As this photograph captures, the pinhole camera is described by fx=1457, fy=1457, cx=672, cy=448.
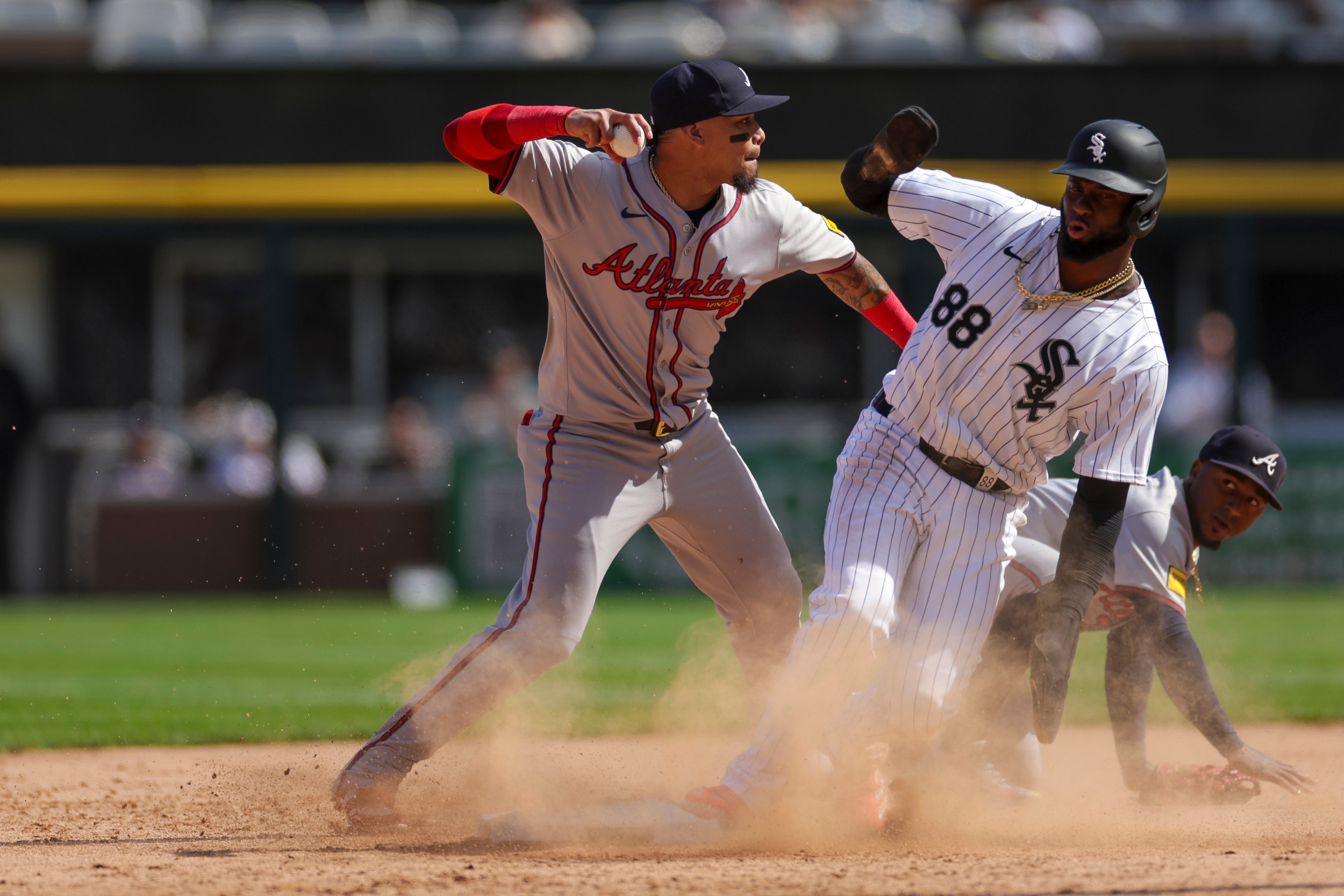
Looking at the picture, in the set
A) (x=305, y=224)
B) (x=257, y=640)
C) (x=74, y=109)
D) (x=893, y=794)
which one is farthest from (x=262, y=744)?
(x=74, y=109)

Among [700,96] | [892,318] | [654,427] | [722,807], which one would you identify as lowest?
[722,807]

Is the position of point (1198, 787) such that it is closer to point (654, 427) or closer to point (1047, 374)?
point (1047, 374)

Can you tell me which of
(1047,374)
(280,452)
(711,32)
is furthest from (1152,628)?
(711,32)

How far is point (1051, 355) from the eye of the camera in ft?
12.3

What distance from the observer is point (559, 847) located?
3.75m

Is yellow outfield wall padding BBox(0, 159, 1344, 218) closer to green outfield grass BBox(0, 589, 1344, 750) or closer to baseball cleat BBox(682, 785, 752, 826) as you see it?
green outfield grass BBox(0, 589, 1344, 750)

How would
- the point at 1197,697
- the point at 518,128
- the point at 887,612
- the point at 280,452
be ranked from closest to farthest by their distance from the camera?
the point at 518,128 → the point at 887,612 → the point at 1197,697 → the point at 280,452

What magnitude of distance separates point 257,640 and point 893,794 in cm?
575

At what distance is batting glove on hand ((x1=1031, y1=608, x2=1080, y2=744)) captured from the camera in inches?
145

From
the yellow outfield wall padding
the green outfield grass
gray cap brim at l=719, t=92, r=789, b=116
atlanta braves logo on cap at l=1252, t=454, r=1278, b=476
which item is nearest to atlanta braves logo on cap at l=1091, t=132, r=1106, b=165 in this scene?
gray cap brim at l=719, t=92, r=789, b=116

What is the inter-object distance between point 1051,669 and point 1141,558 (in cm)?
80

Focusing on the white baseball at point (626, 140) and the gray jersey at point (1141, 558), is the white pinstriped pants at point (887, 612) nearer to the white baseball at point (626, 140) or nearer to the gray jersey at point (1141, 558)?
the gray jersey at point (1141, 558)

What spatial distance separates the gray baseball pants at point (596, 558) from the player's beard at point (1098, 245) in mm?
1086

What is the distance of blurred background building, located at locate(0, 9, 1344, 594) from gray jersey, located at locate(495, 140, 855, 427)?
697 cm
